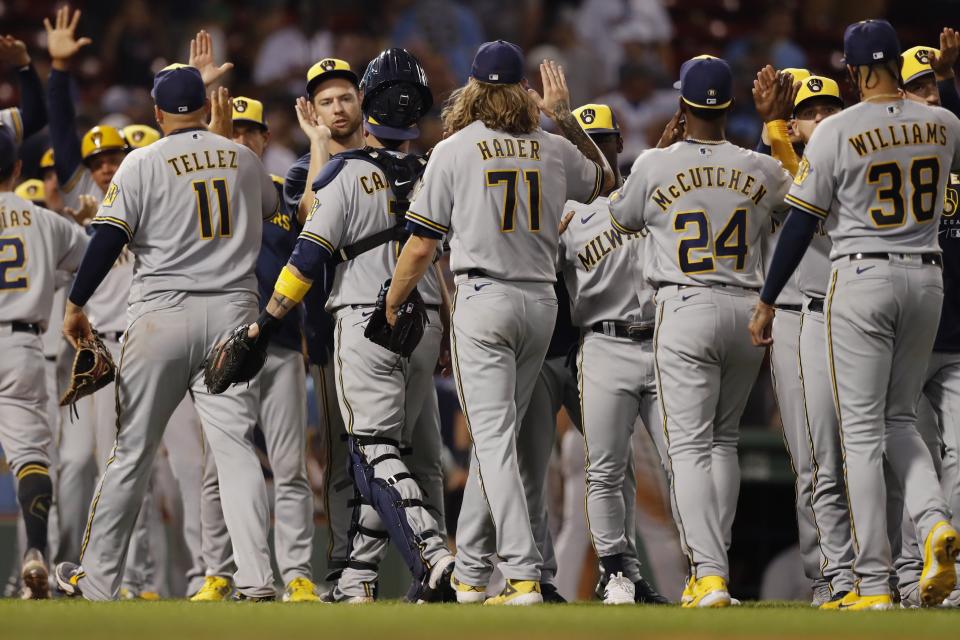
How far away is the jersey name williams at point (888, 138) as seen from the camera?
18.7 ft

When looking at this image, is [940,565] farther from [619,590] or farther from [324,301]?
[324,301]

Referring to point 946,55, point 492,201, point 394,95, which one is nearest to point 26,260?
point 394,95

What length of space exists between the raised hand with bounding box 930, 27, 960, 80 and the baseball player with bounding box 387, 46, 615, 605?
78.8 inches

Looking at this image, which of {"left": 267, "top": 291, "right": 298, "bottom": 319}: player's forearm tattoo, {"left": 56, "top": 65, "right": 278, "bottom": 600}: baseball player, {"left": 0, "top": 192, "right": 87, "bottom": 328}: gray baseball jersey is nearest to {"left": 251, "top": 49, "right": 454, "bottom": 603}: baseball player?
{"left": 267, "top": 291, "right": 298, "bottom": 319}: player's forearm tattoo

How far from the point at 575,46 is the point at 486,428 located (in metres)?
9.60

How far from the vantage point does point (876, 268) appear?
568cm

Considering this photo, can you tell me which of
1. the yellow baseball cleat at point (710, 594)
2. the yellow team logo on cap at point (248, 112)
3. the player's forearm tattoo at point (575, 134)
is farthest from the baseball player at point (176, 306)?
the yellow baseball cleat at point (710, 594)

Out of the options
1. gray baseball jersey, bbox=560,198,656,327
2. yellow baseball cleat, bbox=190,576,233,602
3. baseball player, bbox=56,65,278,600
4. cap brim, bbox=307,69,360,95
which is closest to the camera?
baseball player, bbox=56,65,278,600

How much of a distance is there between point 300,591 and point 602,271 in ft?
6.87

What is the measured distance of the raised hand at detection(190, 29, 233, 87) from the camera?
751cm

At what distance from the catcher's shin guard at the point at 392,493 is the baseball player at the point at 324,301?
478 mm

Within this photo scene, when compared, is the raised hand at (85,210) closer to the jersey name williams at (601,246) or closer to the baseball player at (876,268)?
the jersey name williams at (601,246)

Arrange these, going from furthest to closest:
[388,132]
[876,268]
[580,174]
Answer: [388,132] < [580,174] < [876,268]

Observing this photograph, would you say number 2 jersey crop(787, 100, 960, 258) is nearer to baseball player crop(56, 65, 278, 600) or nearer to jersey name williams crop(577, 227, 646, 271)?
jersey name williams crop(577, 227, 646, 271)
